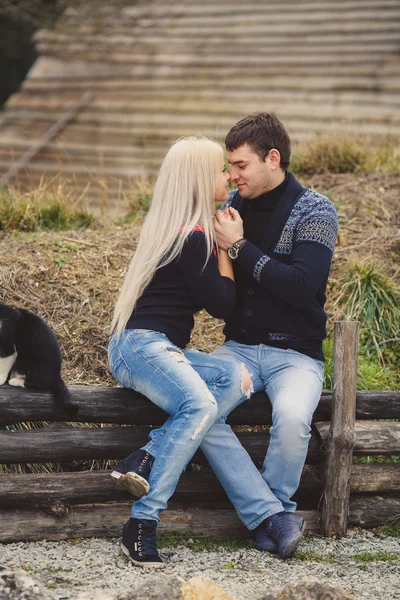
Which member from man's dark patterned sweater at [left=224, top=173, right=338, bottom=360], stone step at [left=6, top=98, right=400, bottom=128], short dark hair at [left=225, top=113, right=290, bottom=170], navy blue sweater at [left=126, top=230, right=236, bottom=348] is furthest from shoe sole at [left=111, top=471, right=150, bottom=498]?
stone step at [left=6, top=98, right=400, bottom=128]

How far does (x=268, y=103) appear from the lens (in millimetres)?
10156

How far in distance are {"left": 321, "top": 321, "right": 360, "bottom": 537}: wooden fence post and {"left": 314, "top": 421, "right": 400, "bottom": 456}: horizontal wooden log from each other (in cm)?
11

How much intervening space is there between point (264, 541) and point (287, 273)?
1273 millimetres

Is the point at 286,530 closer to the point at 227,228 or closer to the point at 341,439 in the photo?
the point at 341,439

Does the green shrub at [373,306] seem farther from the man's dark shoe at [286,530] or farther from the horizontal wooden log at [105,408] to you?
the man's dark shoe at [286,530]

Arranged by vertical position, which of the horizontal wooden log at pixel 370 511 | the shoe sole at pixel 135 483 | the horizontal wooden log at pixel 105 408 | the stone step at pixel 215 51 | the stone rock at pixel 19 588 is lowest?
the horizontal wooden log at pixel 370 511

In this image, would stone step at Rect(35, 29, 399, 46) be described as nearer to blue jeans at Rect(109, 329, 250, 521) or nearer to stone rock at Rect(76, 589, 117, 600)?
blue jeans at Rect(109, 329, 250, 521)

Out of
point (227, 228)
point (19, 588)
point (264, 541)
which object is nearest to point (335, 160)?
point (227, 228)

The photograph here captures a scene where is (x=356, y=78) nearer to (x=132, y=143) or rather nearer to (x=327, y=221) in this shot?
(x=132, y=143)

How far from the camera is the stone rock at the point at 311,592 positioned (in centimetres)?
284

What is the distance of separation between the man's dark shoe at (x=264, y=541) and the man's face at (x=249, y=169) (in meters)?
1.70

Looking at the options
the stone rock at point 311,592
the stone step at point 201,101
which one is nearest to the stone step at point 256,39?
the stone step at point 201,101

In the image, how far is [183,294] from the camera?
3.74 m

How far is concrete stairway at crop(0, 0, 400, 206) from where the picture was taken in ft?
32.7
